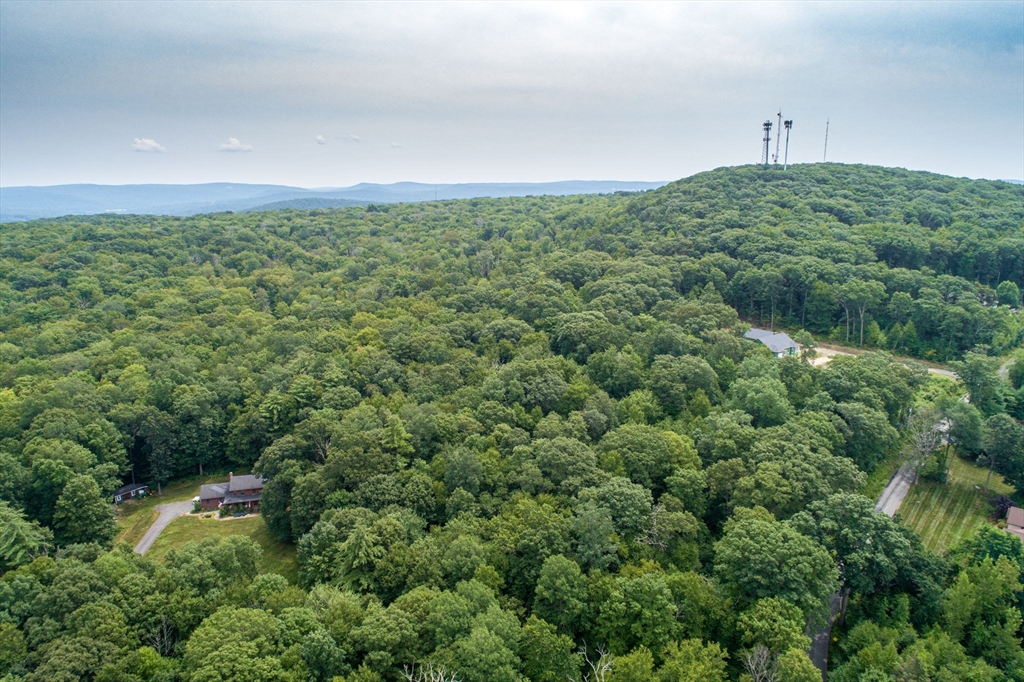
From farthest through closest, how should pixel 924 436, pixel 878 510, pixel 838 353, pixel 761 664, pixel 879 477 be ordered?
pixel 838 353
pixel 879 477
pixel 924 436
pixel 878 510
pixel 761 664

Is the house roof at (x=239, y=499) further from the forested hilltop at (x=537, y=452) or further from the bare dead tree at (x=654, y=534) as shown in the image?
the bare dead tree at (x=654, y=534)

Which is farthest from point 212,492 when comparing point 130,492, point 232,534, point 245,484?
point 130,492

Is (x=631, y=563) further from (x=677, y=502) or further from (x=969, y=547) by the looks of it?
(x=969, y=547)

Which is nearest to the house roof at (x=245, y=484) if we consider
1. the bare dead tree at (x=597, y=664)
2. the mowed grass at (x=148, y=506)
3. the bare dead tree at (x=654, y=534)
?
the mowed grass at (x=148, y=506)

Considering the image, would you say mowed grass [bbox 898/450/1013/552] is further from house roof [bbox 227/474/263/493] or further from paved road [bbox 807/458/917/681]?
house roof [bbox 227/474/263/493]

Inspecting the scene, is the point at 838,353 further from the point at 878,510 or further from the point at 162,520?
the point at 162,520

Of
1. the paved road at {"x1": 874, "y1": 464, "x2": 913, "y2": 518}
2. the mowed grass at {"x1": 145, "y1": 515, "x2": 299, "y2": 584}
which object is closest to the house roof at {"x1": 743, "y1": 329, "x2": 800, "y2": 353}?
the paved road at {"x1": 874, "y1": 464, "x2": 913, "y2": 518}

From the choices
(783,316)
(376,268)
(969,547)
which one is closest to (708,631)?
(969,547)
